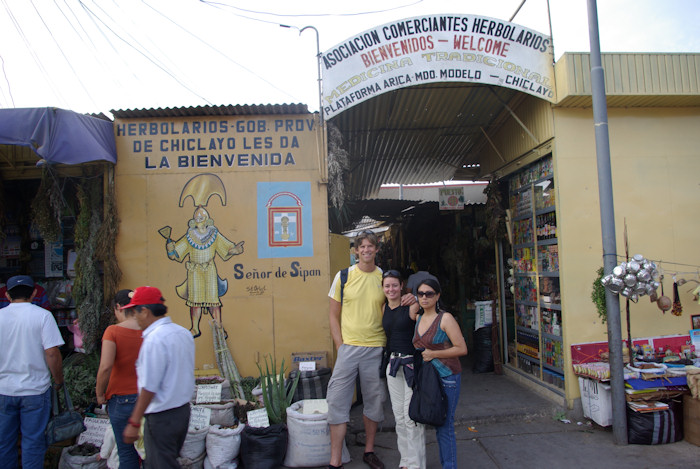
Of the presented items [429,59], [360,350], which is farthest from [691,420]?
[429,59]

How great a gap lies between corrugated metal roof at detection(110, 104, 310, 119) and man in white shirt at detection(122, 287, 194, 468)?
124 inches

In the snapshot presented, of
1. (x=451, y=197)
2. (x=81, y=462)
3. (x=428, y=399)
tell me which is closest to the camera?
(x=428, y=399)

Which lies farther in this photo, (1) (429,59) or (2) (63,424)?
(1) (429,59)

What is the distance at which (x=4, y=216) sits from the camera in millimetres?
5754

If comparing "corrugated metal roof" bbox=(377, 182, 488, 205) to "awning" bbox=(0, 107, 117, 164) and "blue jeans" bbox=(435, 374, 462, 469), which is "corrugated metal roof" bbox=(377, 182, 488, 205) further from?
"awning" bbox=(0, 107, 117, 164)

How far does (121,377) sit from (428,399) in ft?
7.63

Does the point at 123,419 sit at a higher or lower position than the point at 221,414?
higher

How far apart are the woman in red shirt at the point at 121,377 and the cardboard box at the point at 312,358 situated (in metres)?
2.18

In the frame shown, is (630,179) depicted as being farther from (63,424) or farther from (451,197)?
(63,424)

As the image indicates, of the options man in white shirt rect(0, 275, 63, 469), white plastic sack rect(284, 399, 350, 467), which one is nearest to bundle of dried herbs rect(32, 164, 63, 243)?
man in white shirt rect(0, 275, 63, 469)

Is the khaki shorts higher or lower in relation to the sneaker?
higher

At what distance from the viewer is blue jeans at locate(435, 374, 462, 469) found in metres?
3.47

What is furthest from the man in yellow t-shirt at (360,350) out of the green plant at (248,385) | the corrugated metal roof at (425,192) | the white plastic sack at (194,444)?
the corrugated metal roof at (425,192)

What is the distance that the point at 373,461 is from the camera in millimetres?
4055
